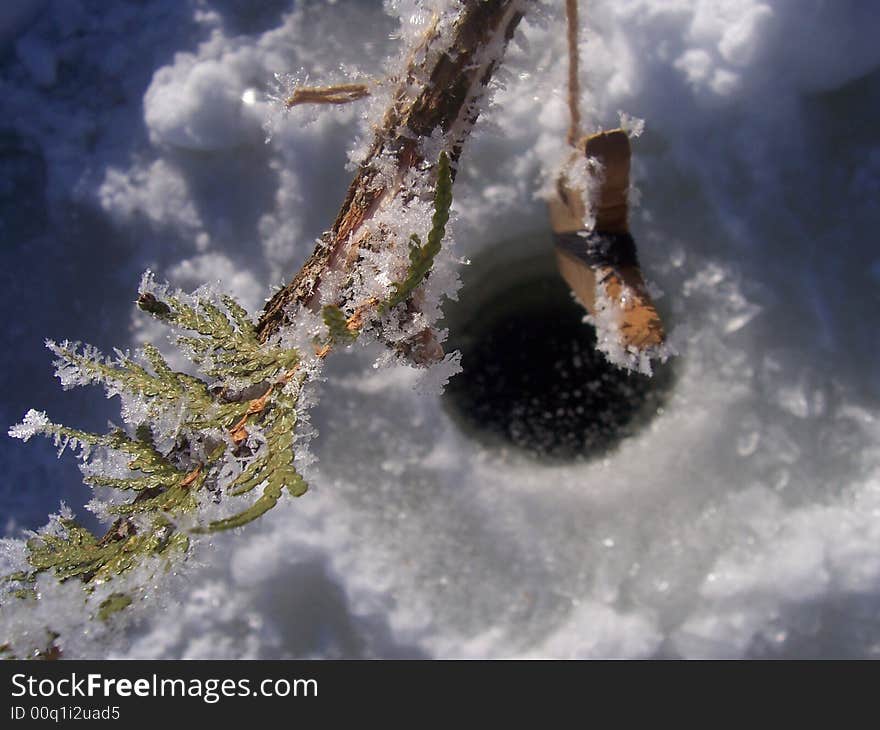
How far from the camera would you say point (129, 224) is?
144 cm

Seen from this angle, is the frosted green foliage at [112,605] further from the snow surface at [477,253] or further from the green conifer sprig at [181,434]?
the snow surface at [477,253]

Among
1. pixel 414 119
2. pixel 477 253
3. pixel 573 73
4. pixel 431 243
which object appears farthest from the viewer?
pixel 477 253

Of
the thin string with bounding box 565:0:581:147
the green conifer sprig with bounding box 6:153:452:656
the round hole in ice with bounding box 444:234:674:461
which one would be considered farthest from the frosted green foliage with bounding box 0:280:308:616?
the round hole in ice with bounding box 444:234:674:461

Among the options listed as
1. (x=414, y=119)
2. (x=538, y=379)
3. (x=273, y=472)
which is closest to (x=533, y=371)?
(x=538, y=379)

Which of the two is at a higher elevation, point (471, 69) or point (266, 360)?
point (471, 69)

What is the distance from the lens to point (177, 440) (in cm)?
71

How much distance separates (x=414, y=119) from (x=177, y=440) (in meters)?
0.47

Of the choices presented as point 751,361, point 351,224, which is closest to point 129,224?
point 351,224

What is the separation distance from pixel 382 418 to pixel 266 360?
760 mm

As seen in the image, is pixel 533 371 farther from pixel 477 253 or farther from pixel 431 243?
pixel 431 243

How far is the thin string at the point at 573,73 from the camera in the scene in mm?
966

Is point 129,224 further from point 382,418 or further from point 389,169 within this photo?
point 389,169

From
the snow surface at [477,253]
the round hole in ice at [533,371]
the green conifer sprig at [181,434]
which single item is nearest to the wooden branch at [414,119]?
the green conifer sprig at [181,434]

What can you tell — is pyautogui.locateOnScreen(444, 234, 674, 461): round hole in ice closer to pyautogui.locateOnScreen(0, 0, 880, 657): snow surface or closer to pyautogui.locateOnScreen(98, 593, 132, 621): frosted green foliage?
pyautogui.locateOnScreen(0, 0, 880, 657): snow surface
